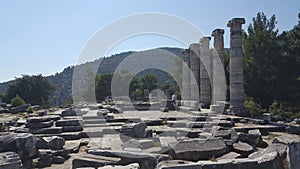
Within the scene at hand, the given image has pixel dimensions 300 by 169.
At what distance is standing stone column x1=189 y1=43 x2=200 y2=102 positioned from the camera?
28.0m

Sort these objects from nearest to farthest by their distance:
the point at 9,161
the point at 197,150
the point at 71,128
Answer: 1. the point at 9,161
2. the point at 197,150
3. the point at 71,128

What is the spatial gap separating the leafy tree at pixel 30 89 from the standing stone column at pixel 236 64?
32.9m

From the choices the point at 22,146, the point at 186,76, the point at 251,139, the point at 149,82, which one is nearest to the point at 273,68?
the point at 186,76

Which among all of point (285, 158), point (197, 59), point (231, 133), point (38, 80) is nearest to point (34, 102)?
point (38, 80)

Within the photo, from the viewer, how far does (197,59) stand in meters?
28.7

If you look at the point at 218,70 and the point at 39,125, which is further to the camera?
the point at 218,70

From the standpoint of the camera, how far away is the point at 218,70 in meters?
22.4

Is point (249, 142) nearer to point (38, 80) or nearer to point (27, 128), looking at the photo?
point (27, 128)

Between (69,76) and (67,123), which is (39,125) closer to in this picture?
(67,123)

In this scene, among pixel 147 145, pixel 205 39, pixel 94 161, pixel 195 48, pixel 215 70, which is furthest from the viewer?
pixel 195 48

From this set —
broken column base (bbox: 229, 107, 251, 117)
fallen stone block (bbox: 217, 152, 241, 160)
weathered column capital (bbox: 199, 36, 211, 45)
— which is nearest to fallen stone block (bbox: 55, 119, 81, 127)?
fallen stone block (bbox: 217, 152, 241, 160)

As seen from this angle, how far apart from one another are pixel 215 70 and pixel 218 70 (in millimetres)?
260

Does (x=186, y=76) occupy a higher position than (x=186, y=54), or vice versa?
(x=186, y=54)

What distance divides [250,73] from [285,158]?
859 inches
